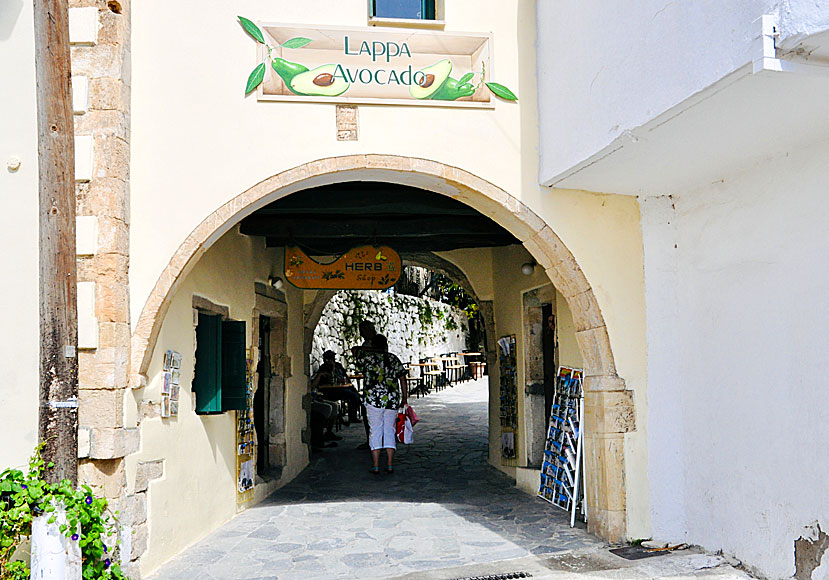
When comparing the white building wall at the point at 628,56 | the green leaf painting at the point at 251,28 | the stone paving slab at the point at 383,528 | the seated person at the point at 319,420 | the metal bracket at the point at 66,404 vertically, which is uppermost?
the green leaf painting at the point at 251,28

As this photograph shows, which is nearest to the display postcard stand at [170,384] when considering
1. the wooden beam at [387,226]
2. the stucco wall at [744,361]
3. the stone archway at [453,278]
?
the wooden beam at [387,226]

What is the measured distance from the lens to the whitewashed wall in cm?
1451

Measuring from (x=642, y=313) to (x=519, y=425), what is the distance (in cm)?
287

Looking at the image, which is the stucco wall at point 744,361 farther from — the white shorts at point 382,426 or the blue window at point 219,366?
the white shorts at point 382,426

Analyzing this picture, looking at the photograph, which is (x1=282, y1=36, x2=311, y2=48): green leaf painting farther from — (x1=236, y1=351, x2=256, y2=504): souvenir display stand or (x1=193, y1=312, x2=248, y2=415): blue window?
(x1=236, y1=351, x2=256, y2=504): souvenir display stand

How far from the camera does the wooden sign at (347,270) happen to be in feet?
24.0

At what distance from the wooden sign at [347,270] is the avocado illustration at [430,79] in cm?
229

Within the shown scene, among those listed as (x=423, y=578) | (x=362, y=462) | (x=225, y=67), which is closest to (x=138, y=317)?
(x=225, y=67)

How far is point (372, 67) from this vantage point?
206 inches

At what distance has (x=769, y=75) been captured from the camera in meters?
3.32

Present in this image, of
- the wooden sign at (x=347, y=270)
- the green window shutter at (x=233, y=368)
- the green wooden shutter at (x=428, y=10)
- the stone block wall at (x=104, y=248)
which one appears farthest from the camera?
the wooden sign at (x=347, y=270)

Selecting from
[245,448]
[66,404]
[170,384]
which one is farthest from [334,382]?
[66,404]

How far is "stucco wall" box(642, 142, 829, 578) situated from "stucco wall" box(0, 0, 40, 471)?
4.07 metres

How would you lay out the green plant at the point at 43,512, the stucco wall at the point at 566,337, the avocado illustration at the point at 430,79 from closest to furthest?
the green plant at the point at 43,512, the avocado illustration at the point at 430,79, the stucco wall at the point at 566,337
